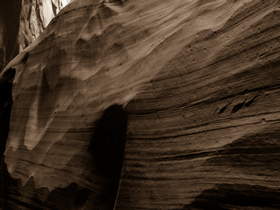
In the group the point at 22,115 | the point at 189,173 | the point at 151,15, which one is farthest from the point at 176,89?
the point at 22,115

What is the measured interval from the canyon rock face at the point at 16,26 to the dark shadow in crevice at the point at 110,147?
369cm

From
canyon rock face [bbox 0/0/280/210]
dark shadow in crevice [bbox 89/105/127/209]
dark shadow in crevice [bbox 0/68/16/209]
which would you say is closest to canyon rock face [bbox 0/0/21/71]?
dark shadow in crevice [bbox 0/68/16/209]

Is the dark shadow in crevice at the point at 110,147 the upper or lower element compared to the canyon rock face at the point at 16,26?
lower

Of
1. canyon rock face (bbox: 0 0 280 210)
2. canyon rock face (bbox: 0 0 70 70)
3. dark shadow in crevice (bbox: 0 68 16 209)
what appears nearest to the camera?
canyon rock face (bbox: 0 0 280 210)

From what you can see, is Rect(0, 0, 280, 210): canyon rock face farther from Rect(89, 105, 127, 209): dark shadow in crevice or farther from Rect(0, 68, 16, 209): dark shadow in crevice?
Rect(0, 68, 16, 209): dark shadow in crevice

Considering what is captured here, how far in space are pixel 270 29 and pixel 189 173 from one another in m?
0.70

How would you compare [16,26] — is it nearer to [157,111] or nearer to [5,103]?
[5,103]

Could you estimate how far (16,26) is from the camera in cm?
564

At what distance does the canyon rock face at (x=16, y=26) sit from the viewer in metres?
5.56

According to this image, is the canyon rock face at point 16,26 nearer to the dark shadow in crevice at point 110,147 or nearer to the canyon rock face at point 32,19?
the canyon rock face at point 32,19

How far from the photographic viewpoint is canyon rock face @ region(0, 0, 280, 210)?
1522mm

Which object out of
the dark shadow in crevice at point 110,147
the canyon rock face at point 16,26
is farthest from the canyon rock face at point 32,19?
the dark shadow in crevice at point 110,147

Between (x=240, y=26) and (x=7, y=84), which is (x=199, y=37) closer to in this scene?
(x=240, y=26)

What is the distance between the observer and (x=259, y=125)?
4.85 feet
